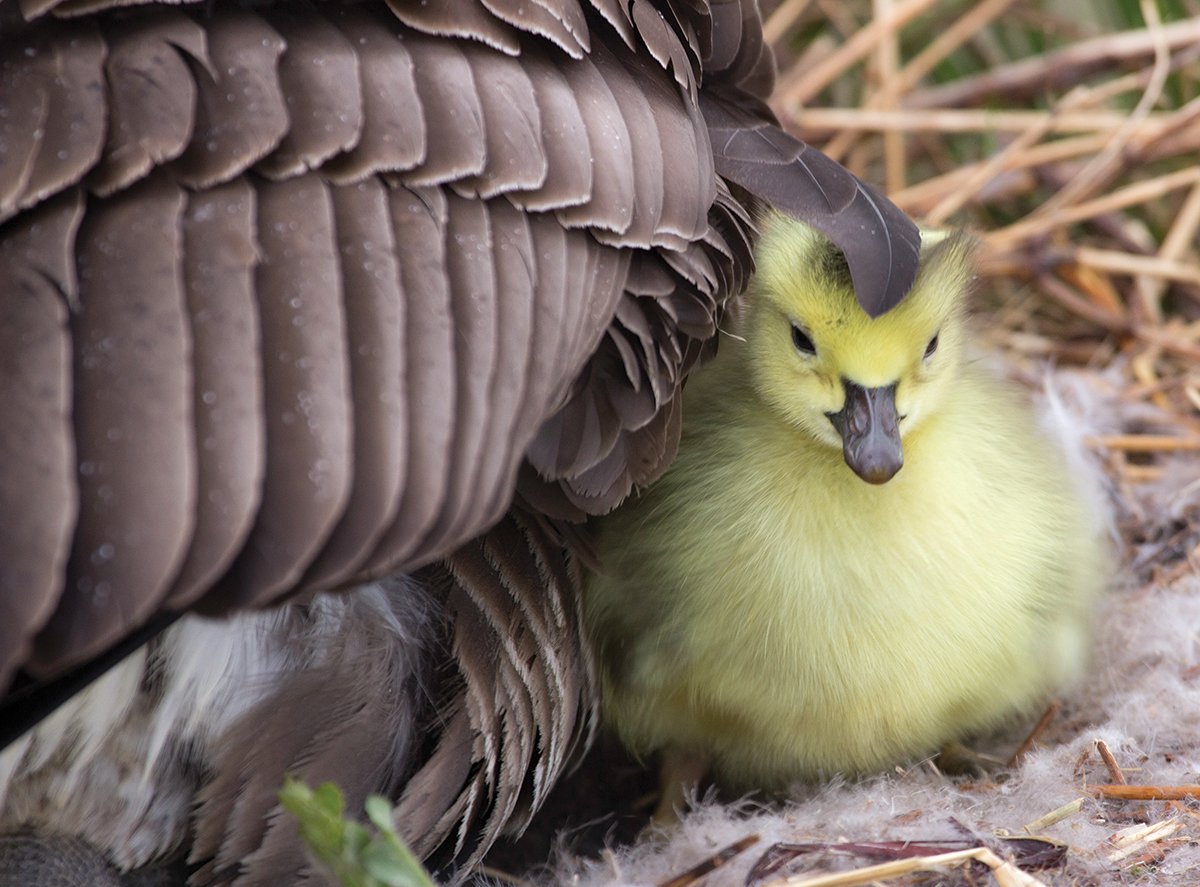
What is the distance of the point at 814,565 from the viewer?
59.5 inches

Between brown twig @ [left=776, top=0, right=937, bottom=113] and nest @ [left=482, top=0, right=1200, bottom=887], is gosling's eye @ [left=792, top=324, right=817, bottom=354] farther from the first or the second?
brown twig @ [left=776, top=0, right=937, bottom=113]

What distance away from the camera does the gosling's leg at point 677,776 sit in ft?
5.37

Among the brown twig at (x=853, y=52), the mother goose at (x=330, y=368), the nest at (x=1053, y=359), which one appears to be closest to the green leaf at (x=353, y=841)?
the mother goose at (x=330, y=368)

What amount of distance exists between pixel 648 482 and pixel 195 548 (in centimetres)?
49

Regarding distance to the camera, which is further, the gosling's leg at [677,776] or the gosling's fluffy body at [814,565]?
the gosling's leg at [677,776]

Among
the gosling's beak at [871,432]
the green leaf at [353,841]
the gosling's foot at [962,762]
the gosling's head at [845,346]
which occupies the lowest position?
the gosling's foot at [962,762]

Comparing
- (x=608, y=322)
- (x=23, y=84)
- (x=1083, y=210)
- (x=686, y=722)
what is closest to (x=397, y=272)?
(x=608, y=322)

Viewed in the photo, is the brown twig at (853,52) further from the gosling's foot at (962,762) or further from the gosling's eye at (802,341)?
the gosling's foot at (962,762)

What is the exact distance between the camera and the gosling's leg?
1.64 meters

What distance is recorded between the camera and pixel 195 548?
866 millimetres

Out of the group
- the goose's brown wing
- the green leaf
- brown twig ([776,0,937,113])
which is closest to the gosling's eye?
the goose's brown wing

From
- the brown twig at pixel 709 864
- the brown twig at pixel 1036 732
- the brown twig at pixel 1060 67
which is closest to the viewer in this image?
the brown twig at pixel 709 864

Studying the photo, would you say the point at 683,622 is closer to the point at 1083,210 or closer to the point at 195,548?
the point at 195,548

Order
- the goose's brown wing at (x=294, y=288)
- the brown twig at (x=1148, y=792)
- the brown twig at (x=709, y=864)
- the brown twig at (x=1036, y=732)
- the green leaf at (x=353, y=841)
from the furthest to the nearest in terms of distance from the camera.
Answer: the brown twig at (x=1036, y=732), the brown twig at (x=1148, y=792), the brown twig at (x=709, y=864), the green leaf at (x=353, y=841), the goose's brown wing at (x=294, y=288)
